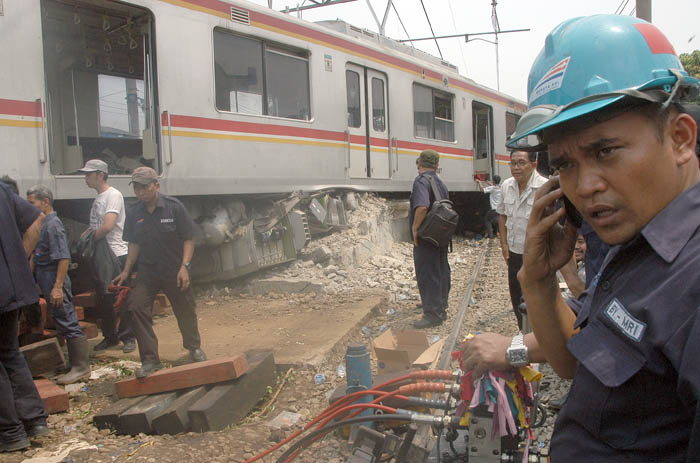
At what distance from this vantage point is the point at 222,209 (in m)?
7.41

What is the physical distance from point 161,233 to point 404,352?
2.44 m

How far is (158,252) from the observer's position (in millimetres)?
4648

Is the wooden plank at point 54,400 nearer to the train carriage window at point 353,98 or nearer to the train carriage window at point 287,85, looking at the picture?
the train carriage window at point 287,85

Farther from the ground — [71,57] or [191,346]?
[71,57]

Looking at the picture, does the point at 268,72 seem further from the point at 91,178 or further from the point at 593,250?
the point at 593,250

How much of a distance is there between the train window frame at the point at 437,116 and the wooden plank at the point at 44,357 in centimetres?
745

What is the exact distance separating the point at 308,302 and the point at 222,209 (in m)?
1.79

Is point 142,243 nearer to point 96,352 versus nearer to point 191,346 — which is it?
point 191,346

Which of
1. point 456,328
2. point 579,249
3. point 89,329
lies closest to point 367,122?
point 456,328

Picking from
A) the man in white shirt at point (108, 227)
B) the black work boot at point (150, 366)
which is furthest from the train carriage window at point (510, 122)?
the black work boot at point (150, 366)

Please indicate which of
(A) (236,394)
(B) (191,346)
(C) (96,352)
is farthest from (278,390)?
(C) (96,352)

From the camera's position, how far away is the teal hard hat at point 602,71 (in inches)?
39.2

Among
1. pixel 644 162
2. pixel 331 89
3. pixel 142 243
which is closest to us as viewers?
pixel 644 162

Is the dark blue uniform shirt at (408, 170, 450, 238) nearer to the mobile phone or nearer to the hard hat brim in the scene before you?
the mobile phone
